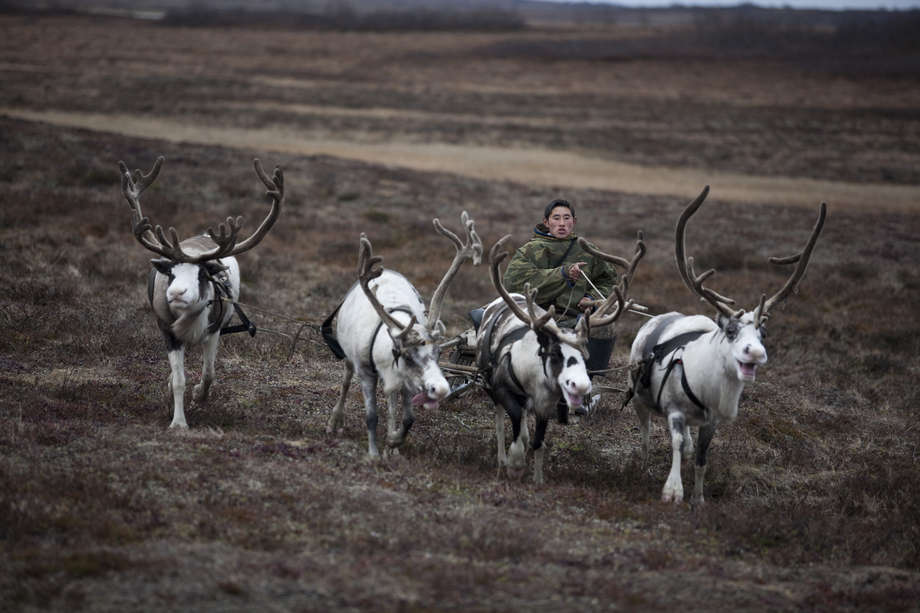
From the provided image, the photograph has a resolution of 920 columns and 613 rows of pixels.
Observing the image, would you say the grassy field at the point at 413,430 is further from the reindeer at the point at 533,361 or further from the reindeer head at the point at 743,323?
the reindeer head at the point at 743,323

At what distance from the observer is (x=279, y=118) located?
4453 centimetres

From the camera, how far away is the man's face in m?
9.78

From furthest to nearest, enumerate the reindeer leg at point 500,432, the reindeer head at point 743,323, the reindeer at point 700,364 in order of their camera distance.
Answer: the reindeer leg at point 500,432 < the reindeer at point 700,364 < the reindeer head at point 743,323

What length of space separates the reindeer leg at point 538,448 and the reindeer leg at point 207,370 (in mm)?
3732

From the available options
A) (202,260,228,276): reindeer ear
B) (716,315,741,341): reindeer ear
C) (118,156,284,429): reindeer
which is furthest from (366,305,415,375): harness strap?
(716,315,741,341): reindeer ear

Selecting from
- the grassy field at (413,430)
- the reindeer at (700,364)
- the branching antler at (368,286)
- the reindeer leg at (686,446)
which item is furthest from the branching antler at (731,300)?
the branching antler at (368,286)

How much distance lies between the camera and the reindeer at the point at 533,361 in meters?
8.06

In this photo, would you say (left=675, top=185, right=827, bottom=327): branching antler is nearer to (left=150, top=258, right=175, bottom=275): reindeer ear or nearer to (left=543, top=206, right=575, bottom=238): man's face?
(left=543, top=206, right=575, bottom=238): man's face

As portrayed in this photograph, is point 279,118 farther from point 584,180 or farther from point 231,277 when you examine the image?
point 231,277

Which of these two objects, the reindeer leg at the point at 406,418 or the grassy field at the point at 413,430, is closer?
the grassy field at the point at 413,430

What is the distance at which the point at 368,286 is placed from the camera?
885 centimetres

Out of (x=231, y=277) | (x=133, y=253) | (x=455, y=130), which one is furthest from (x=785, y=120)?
(x=231, y=277)

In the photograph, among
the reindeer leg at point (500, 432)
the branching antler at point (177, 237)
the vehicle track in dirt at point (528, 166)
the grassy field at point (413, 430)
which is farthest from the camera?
the vehicle track in dirt at point (528, 166)

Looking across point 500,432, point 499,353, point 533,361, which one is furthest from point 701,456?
point 499,353
